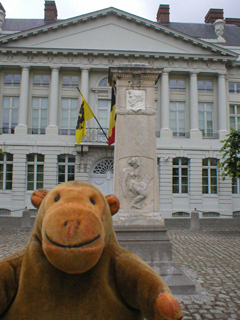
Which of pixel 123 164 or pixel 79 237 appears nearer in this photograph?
pixel 79 237

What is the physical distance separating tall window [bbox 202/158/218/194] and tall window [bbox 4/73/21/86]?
53.6ft

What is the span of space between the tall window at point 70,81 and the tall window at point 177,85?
26.3ft

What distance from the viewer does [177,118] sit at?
26031 millimetres

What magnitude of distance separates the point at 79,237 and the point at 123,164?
415 centimetres

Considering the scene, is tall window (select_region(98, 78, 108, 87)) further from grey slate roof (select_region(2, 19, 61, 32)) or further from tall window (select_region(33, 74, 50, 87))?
grey slate roof (select_region(2, 19, 61, 32))

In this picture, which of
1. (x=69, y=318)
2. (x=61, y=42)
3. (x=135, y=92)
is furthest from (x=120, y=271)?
(x=61, y=42)

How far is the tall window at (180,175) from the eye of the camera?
80.4 ft

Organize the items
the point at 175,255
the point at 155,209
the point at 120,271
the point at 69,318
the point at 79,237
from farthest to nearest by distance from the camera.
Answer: the point at 175,255 < the point at 155,209 < the point at 120,271 < the point at 69,318 < the point at 79,237

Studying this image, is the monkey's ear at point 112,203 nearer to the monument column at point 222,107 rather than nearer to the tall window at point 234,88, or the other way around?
the monument column at point 222,107

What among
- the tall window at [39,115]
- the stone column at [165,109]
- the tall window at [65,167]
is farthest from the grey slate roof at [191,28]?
the tall window at [65,167]

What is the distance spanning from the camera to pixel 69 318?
1554 millimetres

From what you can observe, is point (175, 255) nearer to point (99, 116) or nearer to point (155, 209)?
point (155, 209)

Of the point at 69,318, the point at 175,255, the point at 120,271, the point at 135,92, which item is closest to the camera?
the point at 69,318

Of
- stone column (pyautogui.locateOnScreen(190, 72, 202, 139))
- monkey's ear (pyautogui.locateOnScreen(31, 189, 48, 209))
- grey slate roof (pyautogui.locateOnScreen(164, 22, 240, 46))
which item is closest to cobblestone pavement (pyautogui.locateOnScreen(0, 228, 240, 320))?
monkey's ear (pyautogui.locateOnScreen(31, 189, 48, 209))
